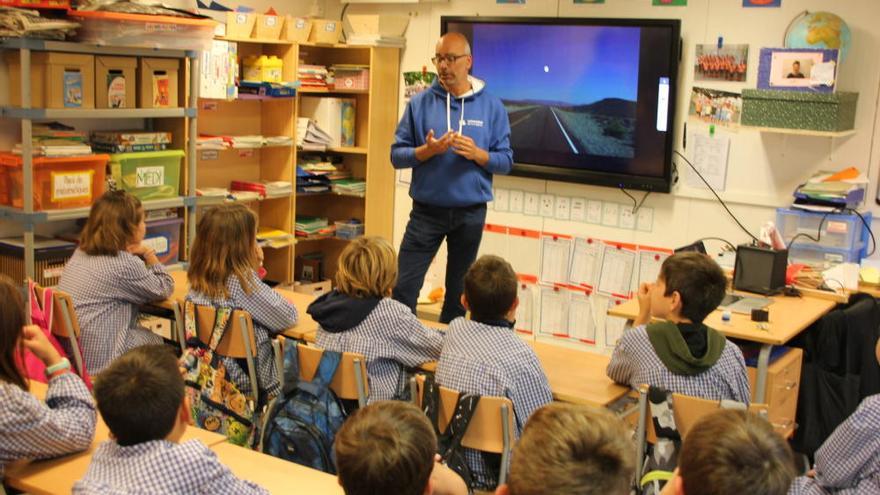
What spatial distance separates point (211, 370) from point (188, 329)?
18cm

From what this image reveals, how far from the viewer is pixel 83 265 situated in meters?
4.17

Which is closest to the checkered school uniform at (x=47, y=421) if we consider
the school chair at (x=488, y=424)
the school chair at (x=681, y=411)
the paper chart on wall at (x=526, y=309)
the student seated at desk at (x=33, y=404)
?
the student seated at desk at (x=33, y=404)

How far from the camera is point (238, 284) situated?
12.6ft

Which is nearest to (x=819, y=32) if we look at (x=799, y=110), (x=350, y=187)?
(x=799, y=110)

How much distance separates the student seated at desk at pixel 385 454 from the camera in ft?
6.24

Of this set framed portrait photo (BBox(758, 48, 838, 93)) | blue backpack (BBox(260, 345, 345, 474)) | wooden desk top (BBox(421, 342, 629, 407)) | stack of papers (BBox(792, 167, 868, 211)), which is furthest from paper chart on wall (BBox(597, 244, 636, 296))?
blue backpack (BBox(260, 345, 345, 474))

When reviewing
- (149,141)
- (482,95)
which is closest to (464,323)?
(482,95)

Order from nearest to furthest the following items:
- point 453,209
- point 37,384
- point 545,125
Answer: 1. point 37,384
2. point 453,209
3. point 545,125

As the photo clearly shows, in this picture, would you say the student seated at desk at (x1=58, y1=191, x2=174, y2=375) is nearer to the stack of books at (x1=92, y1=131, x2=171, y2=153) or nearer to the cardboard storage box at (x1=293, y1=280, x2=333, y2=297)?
the stack of books at (x1=92, y1=131, x2=171, y2=153)

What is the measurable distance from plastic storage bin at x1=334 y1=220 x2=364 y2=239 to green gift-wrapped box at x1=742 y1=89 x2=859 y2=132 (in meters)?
2.83

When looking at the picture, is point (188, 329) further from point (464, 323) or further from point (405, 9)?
point (405, 9)

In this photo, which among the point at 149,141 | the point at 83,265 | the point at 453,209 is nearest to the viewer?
the point at 83,265

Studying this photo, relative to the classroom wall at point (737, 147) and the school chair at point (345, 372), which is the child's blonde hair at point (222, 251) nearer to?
the school chair at point (345, 372)

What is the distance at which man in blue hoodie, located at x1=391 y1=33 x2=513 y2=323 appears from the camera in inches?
193
